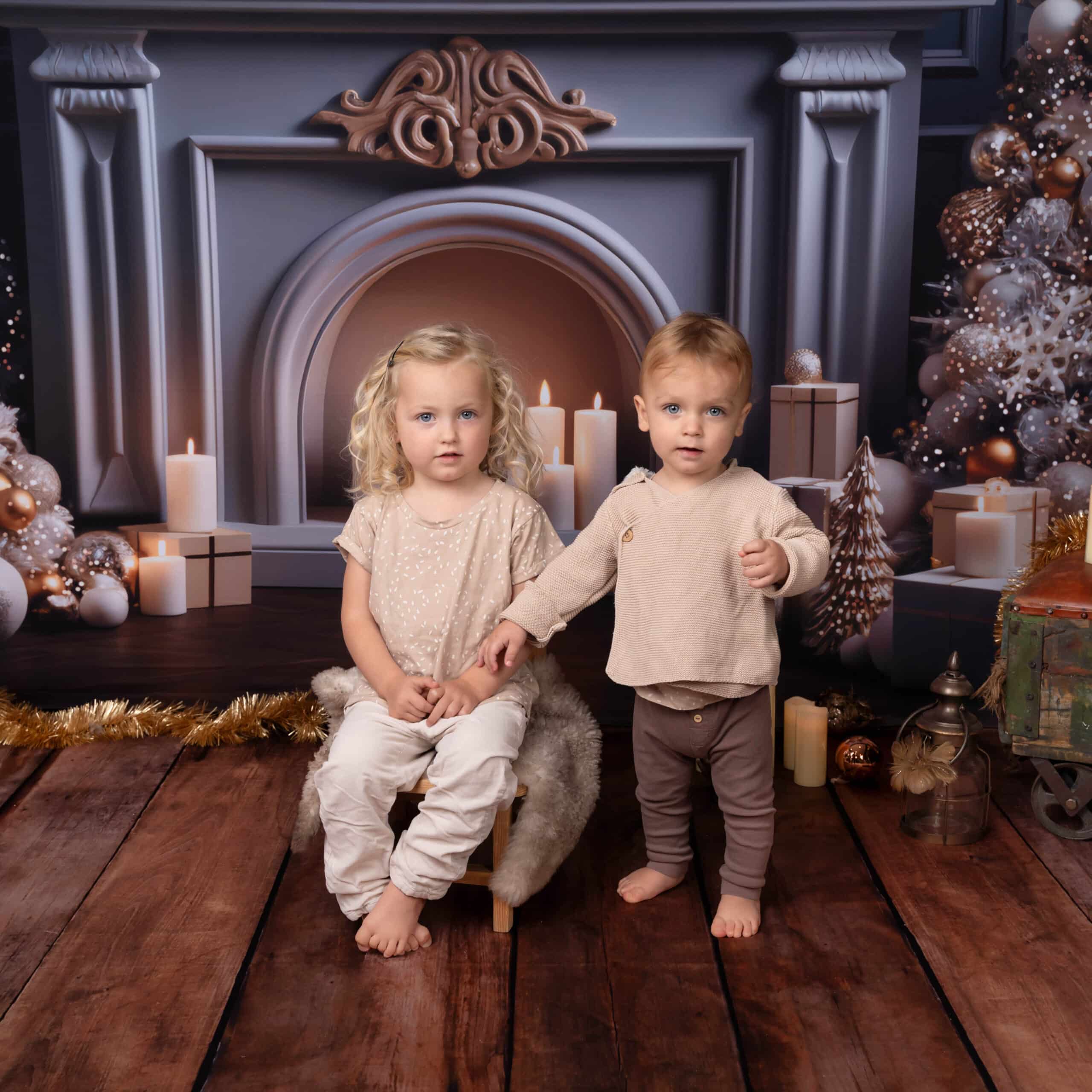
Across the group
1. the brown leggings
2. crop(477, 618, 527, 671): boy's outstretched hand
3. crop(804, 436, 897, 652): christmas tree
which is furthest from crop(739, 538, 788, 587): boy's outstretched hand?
crop(804, 436, 897, 652): christmas tree

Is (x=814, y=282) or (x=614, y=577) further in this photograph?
(x=814, y=282)

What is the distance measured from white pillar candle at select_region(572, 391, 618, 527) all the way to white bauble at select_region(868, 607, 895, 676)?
2.30ft

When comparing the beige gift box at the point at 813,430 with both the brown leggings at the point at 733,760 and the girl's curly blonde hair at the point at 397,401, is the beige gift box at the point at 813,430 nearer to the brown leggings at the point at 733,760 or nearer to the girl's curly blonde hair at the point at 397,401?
the girl's curly blonde hair at the point at 397,401

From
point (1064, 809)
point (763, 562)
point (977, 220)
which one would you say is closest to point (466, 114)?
point (977, 220)

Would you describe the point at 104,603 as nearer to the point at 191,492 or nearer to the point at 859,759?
the point at 191,492

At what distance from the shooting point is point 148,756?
2471mm

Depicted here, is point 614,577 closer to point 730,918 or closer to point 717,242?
point 730,918

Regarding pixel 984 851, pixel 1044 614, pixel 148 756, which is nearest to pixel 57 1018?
pixel 148 756

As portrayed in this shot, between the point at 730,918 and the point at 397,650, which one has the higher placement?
the point at 397,650

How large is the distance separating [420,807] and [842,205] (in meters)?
1.63

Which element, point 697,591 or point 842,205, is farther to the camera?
point 842,205

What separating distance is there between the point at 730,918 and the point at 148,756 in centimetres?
137

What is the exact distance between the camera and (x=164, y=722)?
257cm

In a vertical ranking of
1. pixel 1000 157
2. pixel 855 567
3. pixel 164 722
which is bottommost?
pixel 164 722
